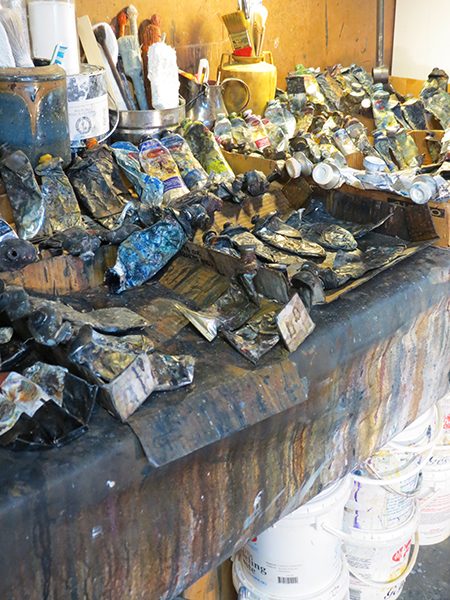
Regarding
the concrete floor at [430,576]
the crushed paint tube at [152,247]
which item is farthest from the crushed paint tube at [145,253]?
the concrete floor at [430,576]

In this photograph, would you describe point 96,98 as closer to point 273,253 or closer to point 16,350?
point 273,253

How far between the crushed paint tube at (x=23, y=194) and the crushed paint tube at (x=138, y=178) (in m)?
0.28

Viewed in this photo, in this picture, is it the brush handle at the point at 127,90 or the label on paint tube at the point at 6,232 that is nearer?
the label on paint tube at the point at 6,232

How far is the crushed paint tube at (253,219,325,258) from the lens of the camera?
1.54m

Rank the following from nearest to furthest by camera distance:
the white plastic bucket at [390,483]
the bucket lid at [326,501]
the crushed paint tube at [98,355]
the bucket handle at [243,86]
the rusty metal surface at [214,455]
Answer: the rusty metal surface at [214,455], the crushed paint tube at [98,355], the bucket lid at [326,501], the white plastic bucket at [390,483], the bucket handle at [243,86]

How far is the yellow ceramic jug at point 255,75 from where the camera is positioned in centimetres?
232

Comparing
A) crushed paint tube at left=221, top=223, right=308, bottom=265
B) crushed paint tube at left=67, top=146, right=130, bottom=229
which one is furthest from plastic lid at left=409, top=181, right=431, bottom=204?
crushed paint tube at left=67, top=146, right=130, bottom=229

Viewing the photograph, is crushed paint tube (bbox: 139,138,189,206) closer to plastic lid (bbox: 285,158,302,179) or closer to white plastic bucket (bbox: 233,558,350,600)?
plastic lid (bbox: 285,158,302,179)

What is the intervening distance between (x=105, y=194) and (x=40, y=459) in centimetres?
85

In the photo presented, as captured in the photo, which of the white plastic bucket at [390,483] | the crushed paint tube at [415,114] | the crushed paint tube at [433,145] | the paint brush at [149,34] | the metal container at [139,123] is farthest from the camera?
the crushed paint tube at [415,114]

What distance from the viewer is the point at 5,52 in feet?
4.83

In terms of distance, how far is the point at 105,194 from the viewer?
1643 millimetres

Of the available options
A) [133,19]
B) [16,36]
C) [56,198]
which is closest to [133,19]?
[133,19]

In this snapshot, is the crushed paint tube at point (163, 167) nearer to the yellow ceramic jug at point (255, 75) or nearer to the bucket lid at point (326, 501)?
the yellow ceramic jug at point (255, 75)
